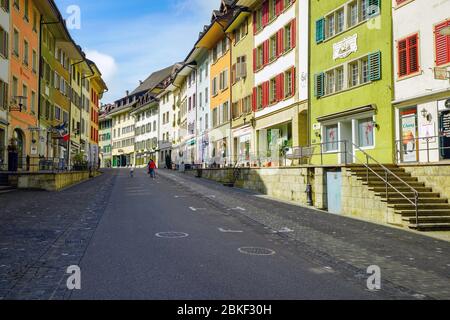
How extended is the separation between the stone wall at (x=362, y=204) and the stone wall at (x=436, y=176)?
1968 millimetres

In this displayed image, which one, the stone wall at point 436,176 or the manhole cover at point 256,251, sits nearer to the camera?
the manhole cover at point 256,251

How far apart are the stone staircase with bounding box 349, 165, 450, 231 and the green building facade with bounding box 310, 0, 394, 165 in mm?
1691

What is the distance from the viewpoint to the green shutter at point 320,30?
24.7 m

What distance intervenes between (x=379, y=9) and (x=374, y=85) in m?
3.27

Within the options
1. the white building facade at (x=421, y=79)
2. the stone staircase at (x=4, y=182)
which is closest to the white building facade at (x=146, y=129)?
the stone staircase at (x=4, y=182)

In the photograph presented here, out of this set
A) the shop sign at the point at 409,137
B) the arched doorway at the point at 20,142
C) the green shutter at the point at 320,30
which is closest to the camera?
the shop sign at the point at 409,137

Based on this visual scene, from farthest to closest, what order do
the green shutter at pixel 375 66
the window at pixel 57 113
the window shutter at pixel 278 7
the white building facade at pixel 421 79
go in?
the window at pixel 57 113, the window shutter at pixel 278 7, the green shutter at pixel 375 66, the white building facade at pixel 421 79

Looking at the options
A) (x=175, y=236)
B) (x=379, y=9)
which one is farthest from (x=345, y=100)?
(x=175, y=236)

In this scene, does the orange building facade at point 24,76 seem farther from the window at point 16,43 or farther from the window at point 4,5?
the window at point 4,5

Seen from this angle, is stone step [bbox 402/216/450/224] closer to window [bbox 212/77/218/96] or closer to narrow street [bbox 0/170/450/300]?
narrow street [bbox 0/170/450/300]

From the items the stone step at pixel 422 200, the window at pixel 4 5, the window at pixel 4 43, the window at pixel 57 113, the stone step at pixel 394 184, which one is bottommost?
the stone step at pixel 422 200

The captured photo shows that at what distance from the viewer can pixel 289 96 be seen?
1112 inches

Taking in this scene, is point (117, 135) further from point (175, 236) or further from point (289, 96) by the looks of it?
point (175, 236)

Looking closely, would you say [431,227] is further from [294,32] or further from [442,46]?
[294,32]
